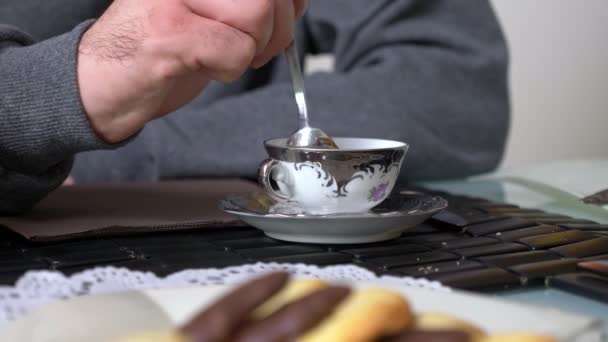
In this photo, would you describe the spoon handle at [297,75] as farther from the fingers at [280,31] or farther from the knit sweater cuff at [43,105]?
the knit sweater cuff at [43,105]

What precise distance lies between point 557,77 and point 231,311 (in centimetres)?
185

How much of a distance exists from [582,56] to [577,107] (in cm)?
13

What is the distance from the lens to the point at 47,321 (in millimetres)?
302

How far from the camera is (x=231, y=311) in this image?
269 millimetres

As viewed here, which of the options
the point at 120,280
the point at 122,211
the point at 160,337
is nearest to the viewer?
the point at 160,337

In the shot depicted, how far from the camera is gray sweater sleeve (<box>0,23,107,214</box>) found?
60 centimetres

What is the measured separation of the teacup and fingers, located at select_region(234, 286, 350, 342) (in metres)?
0.28

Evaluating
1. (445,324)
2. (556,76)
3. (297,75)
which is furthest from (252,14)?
(556,76)

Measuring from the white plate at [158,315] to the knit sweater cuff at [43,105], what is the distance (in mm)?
304

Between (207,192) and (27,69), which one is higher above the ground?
(27,69)

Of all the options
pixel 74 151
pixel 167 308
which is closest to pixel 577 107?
pixel 74 151

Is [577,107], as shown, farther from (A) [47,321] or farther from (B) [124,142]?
(A) [47,321]

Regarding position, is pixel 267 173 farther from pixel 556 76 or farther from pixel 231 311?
pixel 556 76

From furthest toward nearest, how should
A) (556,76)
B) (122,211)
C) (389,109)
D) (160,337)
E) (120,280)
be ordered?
(556,76) < (389,109) < (122,211) < (120,280) < (160,337)
